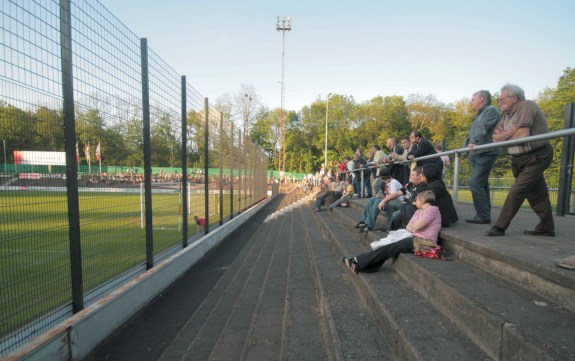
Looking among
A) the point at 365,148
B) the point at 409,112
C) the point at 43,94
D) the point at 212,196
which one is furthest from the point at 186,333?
the point at 409,112

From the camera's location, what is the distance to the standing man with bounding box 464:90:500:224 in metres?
3.94

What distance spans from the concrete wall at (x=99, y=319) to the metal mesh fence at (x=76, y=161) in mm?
97

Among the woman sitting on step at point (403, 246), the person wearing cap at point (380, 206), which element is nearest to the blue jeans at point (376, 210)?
the person wearing cap at point (380, 206)

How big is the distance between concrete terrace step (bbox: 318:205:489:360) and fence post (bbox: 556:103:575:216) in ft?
15.5

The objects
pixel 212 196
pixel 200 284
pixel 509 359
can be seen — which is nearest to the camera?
pixel 509 359

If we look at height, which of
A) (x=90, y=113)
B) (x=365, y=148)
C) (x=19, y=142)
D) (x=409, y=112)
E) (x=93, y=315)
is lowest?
(x=93, y=315)

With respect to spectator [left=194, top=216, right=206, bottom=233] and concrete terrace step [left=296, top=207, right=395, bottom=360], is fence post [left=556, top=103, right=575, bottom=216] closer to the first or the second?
concrete terrace step [left=296, top=207, right=395, bottom=360]

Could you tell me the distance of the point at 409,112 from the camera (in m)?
57.0

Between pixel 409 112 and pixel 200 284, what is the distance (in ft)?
192

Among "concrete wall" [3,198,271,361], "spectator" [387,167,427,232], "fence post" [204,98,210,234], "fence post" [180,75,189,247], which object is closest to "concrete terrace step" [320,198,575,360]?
"spectator" [387,167,427,232]

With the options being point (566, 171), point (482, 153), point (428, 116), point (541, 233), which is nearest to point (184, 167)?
point (482, 153)

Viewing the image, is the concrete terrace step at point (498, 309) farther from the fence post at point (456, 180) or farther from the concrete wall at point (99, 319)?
the concrete wall at point (99, 319)

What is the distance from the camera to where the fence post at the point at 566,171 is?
5.80 m

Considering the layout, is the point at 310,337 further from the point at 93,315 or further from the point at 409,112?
the point at 409,112
